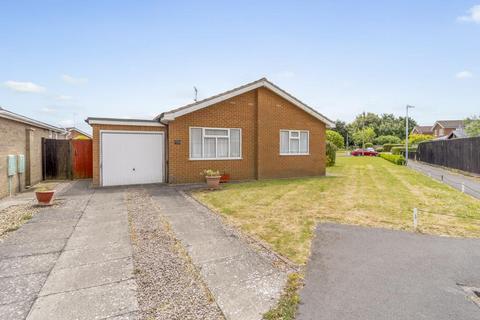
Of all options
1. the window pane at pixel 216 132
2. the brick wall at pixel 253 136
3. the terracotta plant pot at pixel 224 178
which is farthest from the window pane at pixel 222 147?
the terracotta plant pot at pixel 224 178

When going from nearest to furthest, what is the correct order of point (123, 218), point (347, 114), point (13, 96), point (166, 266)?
point (166, 266)
point (123, 218)
point (13, 96)
point (347, 114)

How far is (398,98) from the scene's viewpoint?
33.4m

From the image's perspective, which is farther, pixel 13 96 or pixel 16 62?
pixel 13 96

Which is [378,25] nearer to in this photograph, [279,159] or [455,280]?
[279,159]

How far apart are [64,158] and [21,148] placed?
3030 mm

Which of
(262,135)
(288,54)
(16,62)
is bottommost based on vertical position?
(262,135)

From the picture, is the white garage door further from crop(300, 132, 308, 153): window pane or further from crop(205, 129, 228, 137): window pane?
crop(300, 132, 308, 153): window pane

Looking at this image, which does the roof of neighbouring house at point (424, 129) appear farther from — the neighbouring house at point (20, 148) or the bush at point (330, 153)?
the neighbouring house at point (20, 148)

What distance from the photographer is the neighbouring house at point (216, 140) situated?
36.9 feet

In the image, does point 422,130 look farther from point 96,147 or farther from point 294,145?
point 96,147

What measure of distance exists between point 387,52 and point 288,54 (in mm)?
5442

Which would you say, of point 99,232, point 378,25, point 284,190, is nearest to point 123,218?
point 99,232

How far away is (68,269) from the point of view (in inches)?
150

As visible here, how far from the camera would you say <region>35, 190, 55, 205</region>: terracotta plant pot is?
7562mm
